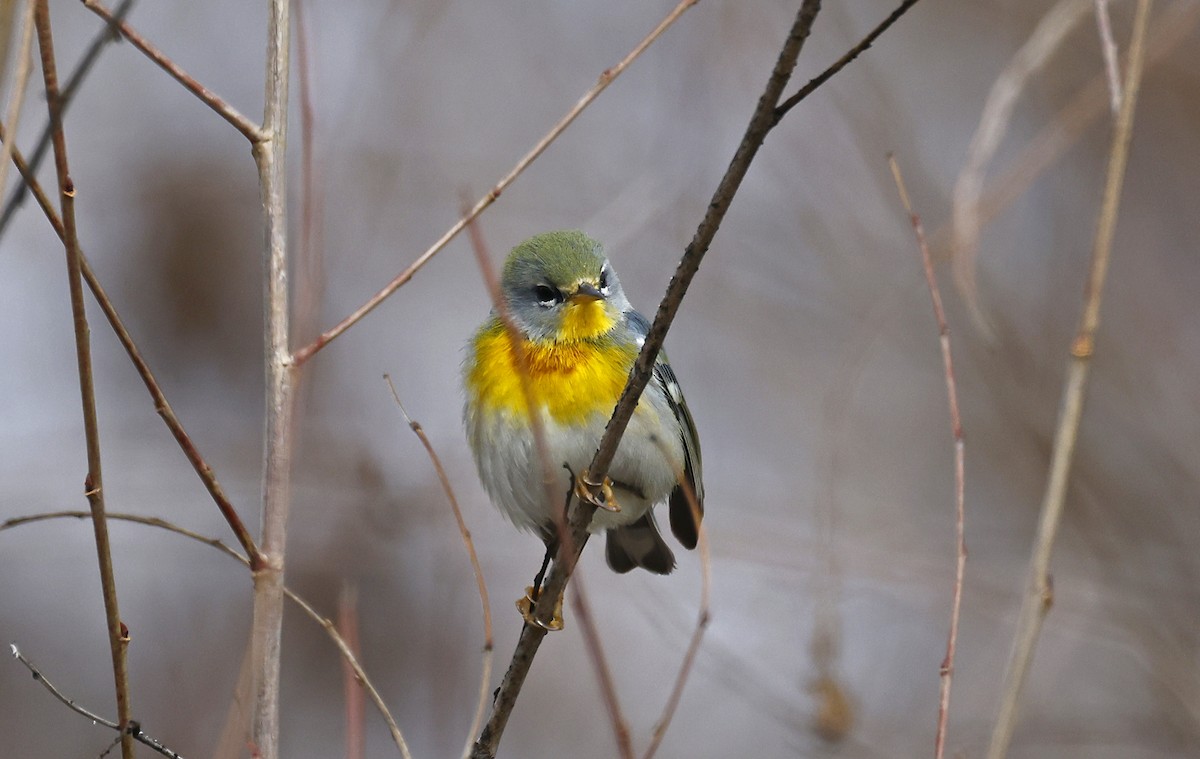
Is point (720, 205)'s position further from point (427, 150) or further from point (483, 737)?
point (427, 150)

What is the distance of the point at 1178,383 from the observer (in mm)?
6070

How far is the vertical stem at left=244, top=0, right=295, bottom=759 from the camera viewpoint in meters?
1.75

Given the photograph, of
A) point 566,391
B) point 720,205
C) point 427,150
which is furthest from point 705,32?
point 720,205

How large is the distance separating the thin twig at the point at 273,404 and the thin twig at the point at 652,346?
0.50 metres

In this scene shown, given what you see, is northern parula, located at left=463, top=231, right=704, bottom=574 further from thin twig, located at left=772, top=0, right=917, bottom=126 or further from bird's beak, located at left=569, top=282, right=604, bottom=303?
thin twig, located at left=772, top=0, right=917, bottom=126

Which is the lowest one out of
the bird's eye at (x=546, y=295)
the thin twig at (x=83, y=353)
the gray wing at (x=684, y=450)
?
the thin twig at (x=83, y=353)

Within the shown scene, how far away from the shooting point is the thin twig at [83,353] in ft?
4.82

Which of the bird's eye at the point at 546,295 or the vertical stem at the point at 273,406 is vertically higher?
the bird's eye at the point at 546,295

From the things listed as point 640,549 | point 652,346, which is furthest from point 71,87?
point 640,549

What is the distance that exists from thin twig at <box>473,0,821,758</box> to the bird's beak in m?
1.19

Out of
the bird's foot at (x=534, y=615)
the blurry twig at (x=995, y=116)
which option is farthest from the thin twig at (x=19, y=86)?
the blurry twig at (x=995, y=116)

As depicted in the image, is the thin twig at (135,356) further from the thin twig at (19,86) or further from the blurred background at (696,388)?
the blurred background at (696,388)

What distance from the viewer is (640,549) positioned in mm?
4266

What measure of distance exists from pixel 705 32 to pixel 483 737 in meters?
4.81
